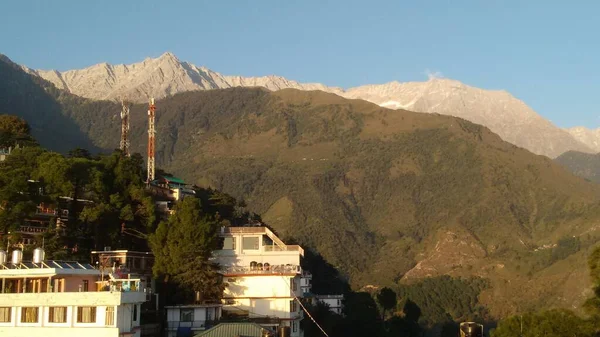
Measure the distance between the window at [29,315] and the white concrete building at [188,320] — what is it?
10507 millimetres

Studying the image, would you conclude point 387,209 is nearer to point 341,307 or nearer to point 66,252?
point 341,307

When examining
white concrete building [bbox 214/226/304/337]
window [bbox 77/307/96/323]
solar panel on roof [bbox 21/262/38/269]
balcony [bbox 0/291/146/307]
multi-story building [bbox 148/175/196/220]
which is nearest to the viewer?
balcony [bbox 0/291/146/307]

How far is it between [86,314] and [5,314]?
3.95 meters

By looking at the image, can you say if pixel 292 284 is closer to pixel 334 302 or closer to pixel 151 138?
pixel 151 138

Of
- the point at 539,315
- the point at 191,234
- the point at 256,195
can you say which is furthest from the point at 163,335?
the point at 256,195

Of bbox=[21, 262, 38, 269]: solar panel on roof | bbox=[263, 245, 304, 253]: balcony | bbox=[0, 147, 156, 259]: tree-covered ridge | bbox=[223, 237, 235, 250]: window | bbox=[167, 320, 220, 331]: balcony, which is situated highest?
bbox=[0, 147, 156, 259]: tree-covered ridge

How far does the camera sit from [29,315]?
31.5 metres

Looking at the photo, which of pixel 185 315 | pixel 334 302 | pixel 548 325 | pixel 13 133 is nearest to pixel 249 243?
pixel 185 315

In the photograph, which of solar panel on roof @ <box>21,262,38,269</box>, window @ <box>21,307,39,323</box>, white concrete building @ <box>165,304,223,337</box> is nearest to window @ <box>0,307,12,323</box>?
window @ <box>21,307,39,323</box>

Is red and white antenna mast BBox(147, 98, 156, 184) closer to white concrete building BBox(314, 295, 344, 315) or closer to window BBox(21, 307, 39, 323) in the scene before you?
white concrete building BBox(314, 295, 344, 315)

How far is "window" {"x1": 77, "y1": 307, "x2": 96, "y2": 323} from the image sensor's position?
30578mm

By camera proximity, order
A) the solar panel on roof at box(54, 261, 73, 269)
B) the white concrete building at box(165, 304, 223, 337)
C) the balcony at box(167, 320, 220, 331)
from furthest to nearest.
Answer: the balcony at box(167, 320, 220, 331), the white concrete building at box(165, 304, 223, 337), the solar panel on roof at box(54, 261, 73, 269)

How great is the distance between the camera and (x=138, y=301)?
105ft

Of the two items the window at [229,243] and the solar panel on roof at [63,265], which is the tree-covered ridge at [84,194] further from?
the solar panel on roof at [63,265]
